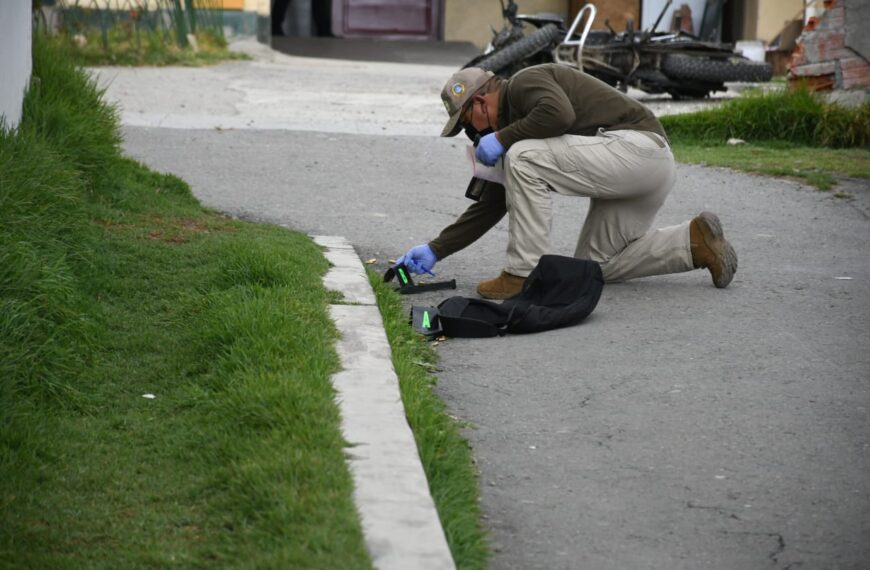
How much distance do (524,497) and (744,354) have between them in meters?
1.66

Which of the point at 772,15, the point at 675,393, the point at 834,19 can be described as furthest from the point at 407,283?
the point at 772,15

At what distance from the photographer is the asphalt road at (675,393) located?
3406 mm

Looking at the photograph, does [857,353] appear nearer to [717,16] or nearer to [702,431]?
[702,431]

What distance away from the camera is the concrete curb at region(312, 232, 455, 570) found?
2975 mm

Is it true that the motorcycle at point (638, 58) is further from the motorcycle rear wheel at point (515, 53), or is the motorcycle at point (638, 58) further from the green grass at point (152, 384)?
the green grass at point (152, 384)

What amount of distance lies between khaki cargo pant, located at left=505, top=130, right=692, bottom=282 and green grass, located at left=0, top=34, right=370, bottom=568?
38.4 inches

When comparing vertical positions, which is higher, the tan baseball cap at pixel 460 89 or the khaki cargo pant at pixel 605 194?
the tan baseball cap at pixel 460 89

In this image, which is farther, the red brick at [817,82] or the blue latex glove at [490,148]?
the red brick at [817,82]

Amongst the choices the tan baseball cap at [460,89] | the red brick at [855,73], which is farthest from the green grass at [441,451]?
the red brick at [855,73]

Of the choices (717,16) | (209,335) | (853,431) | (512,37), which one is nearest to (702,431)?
(853,431)

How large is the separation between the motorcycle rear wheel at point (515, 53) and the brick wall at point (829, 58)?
3388mm

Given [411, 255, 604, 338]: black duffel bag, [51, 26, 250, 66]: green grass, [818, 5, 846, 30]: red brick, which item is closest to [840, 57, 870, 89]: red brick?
[818, 5, 846, 30]: red brick

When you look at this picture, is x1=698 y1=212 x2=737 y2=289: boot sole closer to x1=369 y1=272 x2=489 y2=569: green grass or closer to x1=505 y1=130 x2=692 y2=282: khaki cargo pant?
x1=505 y1=130 x2=692 y2=282: khaki cargo pant

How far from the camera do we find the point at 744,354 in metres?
4.97
